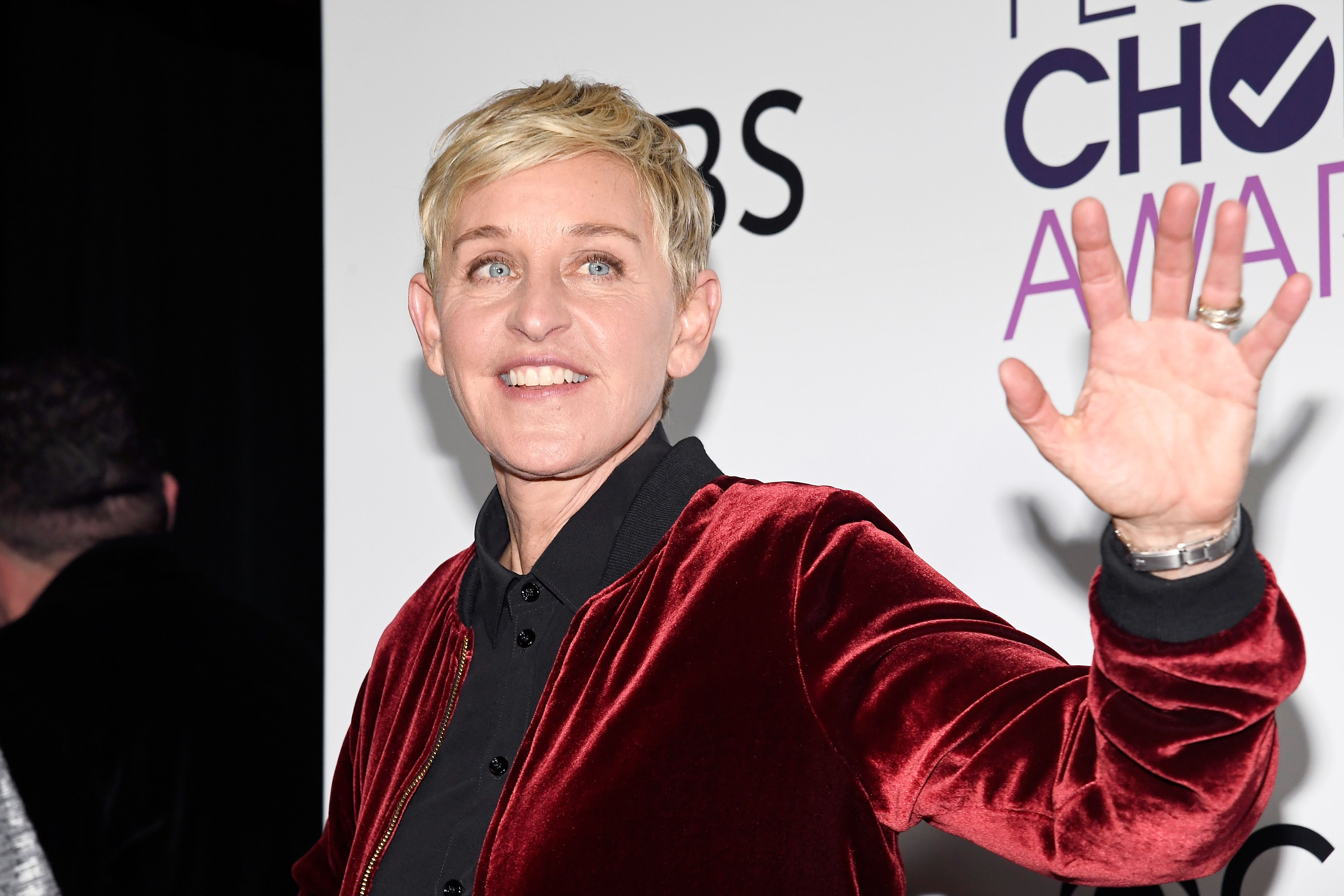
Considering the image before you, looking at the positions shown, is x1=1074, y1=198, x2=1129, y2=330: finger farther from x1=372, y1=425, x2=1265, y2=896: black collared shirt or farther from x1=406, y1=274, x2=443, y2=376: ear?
x1=406, y1=274, x2=443, y2=376: ear

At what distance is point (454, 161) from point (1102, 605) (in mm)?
910

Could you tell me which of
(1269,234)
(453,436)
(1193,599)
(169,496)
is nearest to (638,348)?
(1193,599)

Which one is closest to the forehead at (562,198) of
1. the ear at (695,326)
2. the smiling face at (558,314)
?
the smiling face at (558,314)

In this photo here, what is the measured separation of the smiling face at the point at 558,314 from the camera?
4.86 ft

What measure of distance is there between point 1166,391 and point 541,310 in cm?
72

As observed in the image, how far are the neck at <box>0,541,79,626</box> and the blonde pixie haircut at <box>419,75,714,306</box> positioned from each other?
189cm

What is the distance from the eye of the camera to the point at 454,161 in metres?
1.54

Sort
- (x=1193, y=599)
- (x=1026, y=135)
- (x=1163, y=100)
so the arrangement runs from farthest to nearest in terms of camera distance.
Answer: (x=1026, y=135) → (x=1163, y=100) → (x=1193, y=599)

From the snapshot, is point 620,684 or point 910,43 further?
point 910,43

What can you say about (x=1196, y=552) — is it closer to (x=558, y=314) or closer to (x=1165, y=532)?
(x=1165, y=532)

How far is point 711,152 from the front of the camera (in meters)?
2.33

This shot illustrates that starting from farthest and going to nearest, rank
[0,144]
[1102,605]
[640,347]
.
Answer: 1. [0,144]
2. [640,347]
3. [1102,605]

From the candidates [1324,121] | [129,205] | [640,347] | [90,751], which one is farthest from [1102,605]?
[129,205]

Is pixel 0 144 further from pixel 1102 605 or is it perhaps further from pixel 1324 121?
pixel 1102 605
